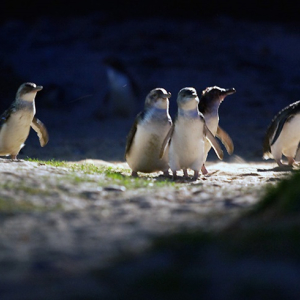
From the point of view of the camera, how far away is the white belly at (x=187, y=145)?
24.3ft

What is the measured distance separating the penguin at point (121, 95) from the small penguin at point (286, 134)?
631cm

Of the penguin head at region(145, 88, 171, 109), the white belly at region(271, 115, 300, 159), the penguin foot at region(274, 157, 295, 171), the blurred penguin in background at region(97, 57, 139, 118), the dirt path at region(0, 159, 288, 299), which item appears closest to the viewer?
the dirt path at region(0, 159, 288, 299)

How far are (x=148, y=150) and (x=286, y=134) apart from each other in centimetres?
252

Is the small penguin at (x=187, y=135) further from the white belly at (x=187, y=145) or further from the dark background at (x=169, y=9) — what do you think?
the dark background at (x=169, y=9)

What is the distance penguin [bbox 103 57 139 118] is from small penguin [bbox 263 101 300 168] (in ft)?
20.7

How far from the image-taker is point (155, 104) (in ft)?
25.2

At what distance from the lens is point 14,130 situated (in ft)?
28.7

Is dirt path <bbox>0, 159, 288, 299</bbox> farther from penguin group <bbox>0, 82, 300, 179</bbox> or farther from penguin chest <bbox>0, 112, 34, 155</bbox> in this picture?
penguin chest <bbox>0, 112, 34, 155</bbox>

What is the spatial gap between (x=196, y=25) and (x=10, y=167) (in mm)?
Result: 14614

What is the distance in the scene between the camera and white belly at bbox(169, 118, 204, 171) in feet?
24.3

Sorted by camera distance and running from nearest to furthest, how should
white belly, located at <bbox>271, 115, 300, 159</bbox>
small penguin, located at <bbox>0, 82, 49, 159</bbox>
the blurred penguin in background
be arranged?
small penguin, located at <bbox>0, 82, 49, 159</bbox> < white belly, located at <bbox>271, 115, 300, 159</bbox> < the blurred penguin in background

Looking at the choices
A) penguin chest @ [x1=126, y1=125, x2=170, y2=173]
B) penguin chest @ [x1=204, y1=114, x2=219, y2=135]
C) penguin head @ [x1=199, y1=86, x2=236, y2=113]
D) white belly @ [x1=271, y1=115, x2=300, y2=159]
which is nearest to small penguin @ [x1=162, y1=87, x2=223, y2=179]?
penguin chest @ [x1=126, y1=125, x2=170, y2=173]

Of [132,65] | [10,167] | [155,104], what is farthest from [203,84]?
[10,167]

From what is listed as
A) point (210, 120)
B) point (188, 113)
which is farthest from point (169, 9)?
point (188, 113)
